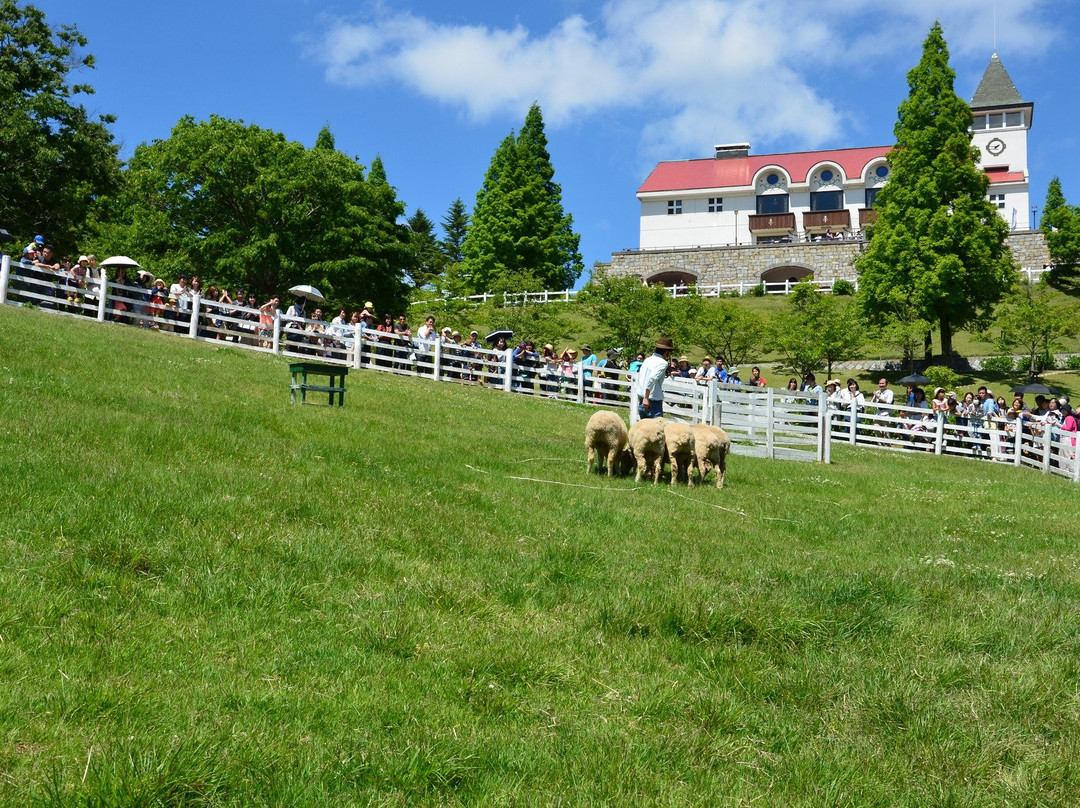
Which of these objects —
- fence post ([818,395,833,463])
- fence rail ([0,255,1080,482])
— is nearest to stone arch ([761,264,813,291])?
fence rail ([0,255,1080,482])

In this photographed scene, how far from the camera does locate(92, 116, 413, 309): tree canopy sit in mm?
36156

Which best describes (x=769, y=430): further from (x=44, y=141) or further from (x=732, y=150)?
(x=732, y=150)

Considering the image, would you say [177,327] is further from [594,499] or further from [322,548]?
[322,548]

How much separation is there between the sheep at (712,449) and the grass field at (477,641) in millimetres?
2054

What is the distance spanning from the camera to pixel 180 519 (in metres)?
6.32

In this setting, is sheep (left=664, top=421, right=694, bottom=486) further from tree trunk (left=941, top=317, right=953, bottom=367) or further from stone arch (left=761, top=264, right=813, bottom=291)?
stone arch (left=761, top=264, right=813, bottom=291)

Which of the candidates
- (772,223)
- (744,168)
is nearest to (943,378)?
(772,223)

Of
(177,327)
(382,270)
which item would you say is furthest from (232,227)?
(177,327)

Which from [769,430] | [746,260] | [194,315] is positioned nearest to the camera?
[769,430]

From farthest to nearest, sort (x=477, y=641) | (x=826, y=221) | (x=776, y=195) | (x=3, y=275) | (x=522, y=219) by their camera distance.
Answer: (x=776, y=195), (x=826, y=221), (x=522, y=219), (x=3, y=275), (x=477, y=641)

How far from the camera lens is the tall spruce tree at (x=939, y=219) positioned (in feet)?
133

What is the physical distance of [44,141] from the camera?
1312 inches

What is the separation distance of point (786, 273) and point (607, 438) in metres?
59.0

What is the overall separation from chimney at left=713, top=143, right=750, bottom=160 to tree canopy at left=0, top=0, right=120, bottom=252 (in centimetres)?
5575
